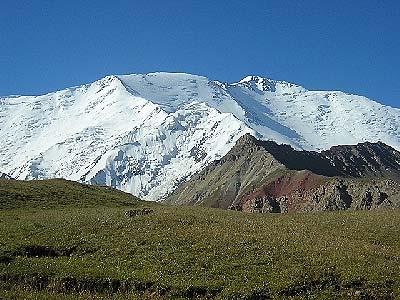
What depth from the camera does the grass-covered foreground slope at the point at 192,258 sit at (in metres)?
28.4

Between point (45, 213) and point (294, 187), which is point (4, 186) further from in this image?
point (294, 187)

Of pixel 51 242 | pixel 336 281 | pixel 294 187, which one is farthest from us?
pixel 294 187

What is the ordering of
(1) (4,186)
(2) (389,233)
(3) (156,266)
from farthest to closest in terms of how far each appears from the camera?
(1) (4,186) → (2) (389,233) → (3) (156,266)

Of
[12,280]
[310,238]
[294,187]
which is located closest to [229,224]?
[310,238]

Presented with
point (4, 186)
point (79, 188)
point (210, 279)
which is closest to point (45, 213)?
point (4, 186)

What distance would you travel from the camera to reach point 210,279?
96.9 feet

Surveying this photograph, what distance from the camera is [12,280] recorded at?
98.0 feet

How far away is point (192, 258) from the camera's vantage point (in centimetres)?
3291

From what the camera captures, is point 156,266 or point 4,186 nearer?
point 156,266

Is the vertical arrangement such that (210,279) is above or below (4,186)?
below

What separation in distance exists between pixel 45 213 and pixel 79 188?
20.9 metres

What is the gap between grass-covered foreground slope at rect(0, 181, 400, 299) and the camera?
28.4m

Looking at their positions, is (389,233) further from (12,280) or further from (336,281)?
(12,280)

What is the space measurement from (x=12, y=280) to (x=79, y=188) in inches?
1703
